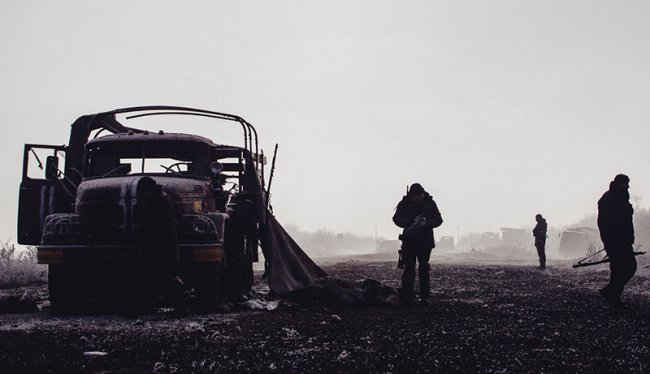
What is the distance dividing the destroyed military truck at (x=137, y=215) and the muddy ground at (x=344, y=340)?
2.27 ft

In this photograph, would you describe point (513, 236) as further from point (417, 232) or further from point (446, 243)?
point (417, 232)

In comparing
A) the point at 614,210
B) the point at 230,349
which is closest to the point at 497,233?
the point at 614,210

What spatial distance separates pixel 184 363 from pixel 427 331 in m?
2.76

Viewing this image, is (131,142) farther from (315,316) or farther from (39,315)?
(315,316)

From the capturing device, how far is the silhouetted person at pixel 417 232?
902cm

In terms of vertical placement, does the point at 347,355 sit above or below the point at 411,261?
below

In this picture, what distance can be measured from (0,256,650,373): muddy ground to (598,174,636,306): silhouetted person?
44 centimetres

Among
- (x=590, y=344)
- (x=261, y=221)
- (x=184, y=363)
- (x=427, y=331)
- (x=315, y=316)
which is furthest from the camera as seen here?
(x=261, y=221)

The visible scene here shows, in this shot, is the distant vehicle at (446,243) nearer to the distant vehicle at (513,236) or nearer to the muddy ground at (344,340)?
the distant vehicle at (513,236)

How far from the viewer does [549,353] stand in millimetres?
4871

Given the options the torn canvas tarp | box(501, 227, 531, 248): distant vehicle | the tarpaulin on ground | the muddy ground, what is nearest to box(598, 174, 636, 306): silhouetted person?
the muddy ground

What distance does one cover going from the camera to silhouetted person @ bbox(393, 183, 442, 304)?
9023 millimetres

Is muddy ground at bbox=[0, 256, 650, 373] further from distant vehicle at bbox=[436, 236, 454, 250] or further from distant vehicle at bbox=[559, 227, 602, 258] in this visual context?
distant vehicle at bbox=[436, 236, 454, 250]

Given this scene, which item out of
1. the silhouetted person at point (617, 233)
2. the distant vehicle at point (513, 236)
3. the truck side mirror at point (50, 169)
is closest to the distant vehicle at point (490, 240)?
the distant vehicle at point (513, 236)
